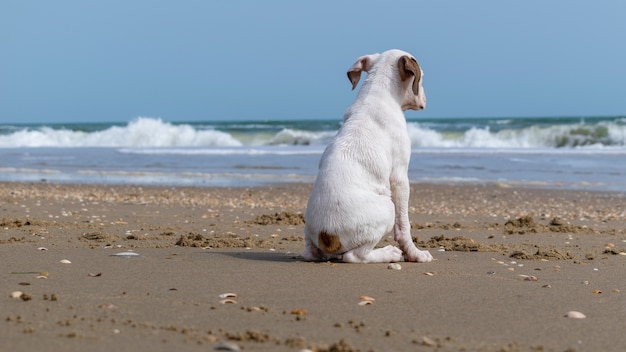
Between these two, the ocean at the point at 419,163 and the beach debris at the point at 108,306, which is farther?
the ocean at the point at 419,163

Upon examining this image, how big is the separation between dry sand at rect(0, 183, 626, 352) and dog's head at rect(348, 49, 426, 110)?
138 centimetres

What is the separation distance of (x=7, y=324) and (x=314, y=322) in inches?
61.1

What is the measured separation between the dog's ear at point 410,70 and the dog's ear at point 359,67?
300 mm

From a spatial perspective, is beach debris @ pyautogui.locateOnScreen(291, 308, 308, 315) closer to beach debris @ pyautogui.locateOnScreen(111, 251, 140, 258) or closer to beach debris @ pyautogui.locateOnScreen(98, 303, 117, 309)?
beach debris @ pyautogui.locateOnScreen(98, 303, 117, 309)

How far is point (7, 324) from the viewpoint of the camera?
3938mm

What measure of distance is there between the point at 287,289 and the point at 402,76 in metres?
2.37

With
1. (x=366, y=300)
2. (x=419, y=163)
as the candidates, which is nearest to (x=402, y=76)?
(x=366, y=300)

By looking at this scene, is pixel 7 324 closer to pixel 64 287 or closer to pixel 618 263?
pixel 64 287

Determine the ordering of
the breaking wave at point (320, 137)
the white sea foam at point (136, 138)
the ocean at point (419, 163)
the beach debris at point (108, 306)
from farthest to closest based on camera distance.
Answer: the white sea foam at point (136, 138) < the breaking wave at point (320, 137) < the ocean at point (419, 163) < the beach debris at point (108, 306)

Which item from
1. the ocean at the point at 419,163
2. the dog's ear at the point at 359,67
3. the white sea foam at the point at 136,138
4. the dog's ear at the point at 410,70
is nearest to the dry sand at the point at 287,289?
the dog's ear at the point at 410,70

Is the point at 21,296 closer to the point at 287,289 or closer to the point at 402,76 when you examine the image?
the point at 287,289

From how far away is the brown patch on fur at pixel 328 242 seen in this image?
20.2 feet

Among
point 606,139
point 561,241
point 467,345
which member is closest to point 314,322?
point 467,345

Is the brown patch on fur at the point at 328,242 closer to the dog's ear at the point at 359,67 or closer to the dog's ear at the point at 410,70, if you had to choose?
the dog's ear at the point at 410,70
